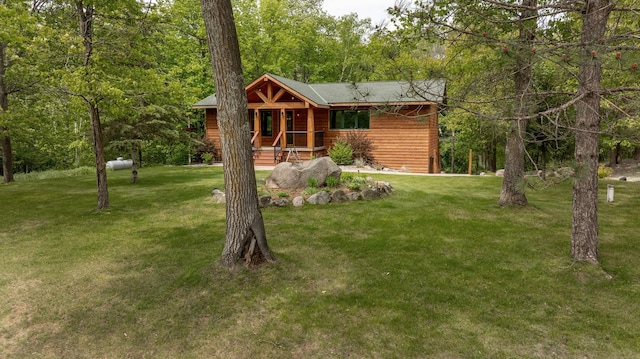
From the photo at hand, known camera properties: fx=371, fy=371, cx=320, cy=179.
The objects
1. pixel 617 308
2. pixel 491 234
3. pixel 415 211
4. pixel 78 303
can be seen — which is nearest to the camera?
pixel 617 308

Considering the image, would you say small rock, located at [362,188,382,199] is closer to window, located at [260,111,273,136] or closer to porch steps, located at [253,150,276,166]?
porch steps, located at [253,150,276,166]

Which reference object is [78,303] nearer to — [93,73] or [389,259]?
[389,259]

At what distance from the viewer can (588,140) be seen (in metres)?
5.17

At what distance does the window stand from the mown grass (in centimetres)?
1557

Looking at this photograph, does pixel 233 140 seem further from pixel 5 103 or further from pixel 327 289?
pixel 5 103

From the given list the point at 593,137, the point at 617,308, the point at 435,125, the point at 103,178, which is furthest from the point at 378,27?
the point at 435,125

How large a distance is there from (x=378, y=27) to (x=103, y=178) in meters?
8.12

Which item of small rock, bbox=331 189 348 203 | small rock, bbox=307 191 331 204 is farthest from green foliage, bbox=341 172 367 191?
small rock, bbox=307 191 331 204

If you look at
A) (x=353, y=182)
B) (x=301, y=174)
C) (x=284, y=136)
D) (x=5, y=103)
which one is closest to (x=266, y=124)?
(x=284, y=136)

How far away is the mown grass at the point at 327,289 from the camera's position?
392 centimetres

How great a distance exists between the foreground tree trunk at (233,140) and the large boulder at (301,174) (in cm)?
613

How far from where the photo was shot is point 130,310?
4684mm

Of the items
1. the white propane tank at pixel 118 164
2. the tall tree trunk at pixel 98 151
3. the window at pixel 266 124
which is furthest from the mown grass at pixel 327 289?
the window at pixel 266 124

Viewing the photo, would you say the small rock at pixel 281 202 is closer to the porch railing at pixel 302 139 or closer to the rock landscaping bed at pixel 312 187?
the rock landscaping bed at pixel 312 187
